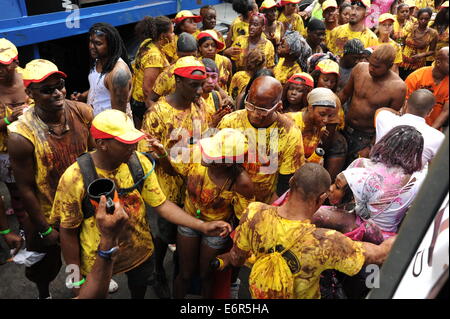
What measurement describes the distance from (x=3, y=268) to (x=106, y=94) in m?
2.22

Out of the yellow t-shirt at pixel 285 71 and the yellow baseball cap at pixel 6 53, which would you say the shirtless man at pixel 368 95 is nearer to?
the yellow t-shirt at pixel 285 71

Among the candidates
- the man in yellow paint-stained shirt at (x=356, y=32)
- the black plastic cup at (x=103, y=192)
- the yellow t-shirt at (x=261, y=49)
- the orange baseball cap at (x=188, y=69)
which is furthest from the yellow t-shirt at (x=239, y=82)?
the black plastic cup at (x=103, y=192)

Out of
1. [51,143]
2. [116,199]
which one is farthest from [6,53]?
[116,199]

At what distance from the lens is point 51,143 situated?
2914 mm

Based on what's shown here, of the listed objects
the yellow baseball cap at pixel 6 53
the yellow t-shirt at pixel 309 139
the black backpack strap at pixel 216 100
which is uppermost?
the yellow baseball cap at pixel 6 53

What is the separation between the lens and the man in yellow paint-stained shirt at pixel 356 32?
689cm

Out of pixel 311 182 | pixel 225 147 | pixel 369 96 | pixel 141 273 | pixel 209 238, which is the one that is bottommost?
pixel 141 273

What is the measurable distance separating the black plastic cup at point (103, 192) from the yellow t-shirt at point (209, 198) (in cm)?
90

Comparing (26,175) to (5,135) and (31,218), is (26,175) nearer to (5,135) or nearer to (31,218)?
(31,218)

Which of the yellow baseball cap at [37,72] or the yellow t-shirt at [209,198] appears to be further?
the yellow t-shirt at [209,198]

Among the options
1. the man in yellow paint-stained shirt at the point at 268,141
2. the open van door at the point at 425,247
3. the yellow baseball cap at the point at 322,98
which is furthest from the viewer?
the yellow baseball cap at the point at 322,98

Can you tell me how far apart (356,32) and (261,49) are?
2.18 meters

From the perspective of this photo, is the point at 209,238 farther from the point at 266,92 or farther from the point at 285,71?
the point at 285,71
